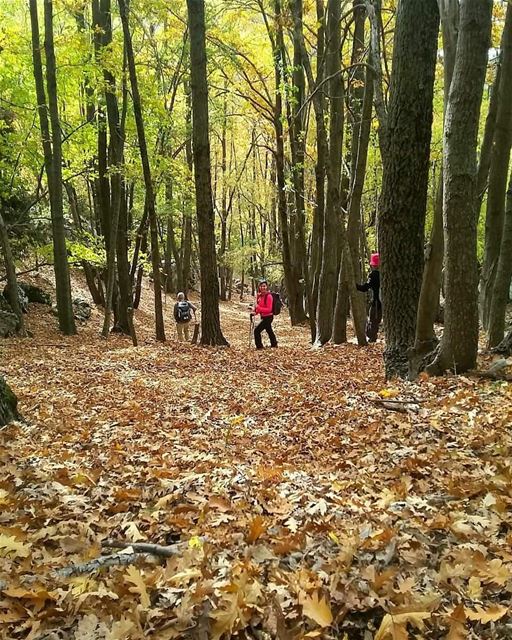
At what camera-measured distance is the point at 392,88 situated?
6684mm

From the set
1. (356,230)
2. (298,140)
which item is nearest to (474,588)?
(356,230)

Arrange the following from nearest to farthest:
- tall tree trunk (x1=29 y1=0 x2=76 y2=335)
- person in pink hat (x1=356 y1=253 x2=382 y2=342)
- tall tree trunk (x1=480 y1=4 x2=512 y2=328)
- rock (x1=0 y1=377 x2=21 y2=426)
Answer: rock (x1=0 y1=377 x2=21 y2=426)
tall tree trunk (x1=480 y1=4 x2=512 y2=328)
person in pink hat (x1=356 y1=253 x2=382 y2=342)
tall tree trunk (x1=29 y1=0 x2=76 y2=335)

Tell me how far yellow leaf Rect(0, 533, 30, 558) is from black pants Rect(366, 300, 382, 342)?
33.2ft

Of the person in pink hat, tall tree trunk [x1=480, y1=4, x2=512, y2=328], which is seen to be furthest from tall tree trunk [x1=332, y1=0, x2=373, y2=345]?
tall tree trunk [x1=480, y1=4, x2=512, y2=328]

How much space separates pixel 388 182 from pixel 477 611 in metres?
5.73

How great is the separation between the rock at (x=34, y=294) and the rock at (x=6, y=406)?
42.6 feet

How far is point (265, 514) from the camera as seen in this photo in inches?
133

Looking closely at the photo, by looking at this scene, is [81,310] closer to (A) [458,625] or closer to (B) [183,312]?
(B) [183,312]

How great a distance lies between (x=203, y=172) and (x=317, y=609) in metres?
11.3

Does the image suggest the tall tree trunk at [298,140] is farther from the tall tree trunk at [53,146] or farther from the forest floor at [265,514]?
the forest floor at [265,514]

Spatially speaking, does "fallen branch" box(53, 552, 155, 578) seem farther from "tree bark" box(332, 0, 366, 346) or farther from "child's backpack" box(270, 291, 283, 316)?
"child's backpack" box(270, 291, 283, 316)

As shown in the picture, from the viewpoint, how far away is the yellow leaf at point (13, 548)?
2686mm

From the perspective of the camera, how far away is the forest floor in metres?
2.16

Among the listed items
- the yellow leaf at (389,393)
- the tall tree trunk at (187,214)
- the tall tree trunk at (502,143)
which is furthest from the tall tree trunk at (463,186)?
the tall tree trunk at (187,214)
